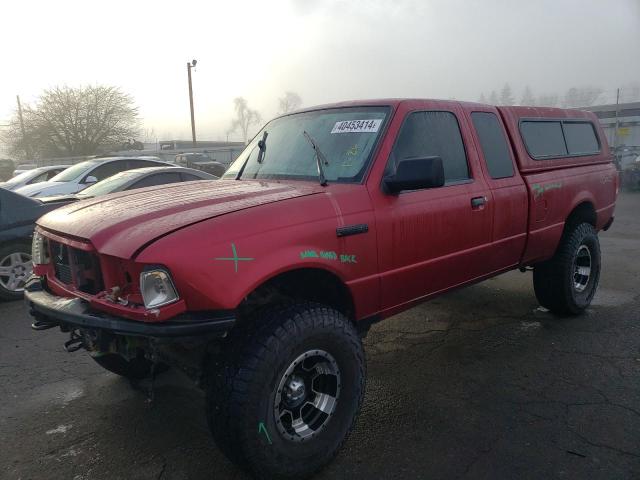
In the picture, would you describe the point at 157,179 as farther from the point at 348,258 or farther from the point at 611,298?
the point at 611,298

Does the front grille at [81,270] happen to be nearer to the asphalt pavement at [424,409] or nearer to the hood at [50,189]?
the asphalt pavement at [424,409]

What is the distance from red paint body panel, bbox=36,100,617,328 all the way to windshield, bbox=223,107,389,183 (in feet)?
0.34

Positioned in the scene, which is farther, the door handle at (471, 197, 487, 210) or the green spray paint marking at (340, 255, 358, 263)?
the door handle at (471, 197, 487, 210)

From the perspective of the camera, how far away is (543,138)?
4539mm

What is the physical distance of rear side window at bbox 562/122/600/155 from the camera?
Result: 494 cm

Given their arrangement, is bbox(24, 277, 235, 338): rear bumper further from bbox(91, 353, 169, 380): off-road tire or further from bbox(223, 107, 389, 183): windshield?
→ bbox(223, 107, 389, 183): windshield

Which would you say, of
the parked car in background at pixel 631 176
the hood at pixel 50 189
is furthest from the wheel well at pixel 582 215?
the parked car in background at pixel 631 176

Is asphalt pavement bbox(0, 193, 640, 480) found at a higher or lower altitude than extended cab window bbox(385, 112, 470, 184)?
lower

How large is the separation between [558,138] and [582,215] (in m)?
0.80

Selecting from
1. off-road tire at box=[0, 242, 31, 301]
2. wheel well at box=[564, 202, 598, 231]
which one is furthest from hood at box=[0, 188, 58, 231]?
wheel well at box=[564, 202, 598, 231]

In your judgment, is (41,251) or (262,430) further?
(41,251)

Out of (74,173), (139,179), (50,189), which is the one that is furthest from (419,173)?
(74,173)

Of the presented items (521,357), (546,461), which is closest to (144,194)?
(546,461)

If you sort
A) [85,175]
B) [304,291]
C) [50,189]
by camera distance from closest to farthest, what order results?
[304,291], [50,189], [85,175]
